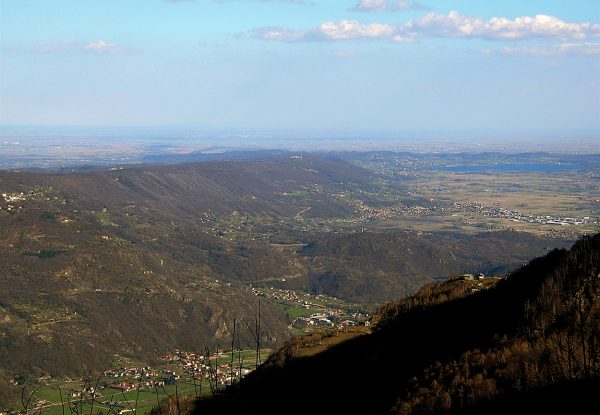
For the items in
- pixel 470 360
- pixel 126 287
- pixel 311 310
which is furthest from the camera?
pixel 311 310

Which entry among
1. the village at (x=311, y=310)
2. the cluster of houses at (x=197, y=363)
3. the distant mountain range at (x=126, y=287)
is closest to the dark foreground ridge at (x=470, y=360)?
the cluster of houses at (x=197, y=363)

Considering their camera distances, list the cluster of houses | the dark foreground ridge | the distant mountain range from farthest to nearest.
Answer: the distant mountain range < the cluster of houses < the dark foreground ridge

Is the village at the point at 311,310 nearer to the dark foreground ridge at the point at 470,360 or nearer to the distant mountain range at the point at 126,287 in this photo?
the distant mountain range at the point at 126,287

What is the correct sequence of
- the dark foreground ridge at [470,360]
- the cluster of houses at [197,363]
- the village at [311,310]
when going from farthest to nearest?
the village at [311,310] < the cluster of houses at [197,363] < the dark foreground ridge at [470,360]

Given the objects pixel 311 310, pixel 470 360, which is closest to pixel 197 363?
pixel 311 310

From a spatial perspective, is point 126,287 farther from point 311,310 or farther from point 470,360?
point 470,360

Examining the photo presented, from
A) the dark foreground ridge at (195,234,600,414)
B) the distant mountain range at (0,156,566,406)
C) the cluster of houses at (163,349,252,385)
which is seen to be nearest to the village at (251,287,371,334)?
the distant mountain range at (0,156,566,406)

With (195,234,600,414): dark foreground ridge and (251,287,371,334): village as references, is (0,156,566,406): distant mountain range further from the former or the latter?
(195,234,600,414): dark foreground ridge

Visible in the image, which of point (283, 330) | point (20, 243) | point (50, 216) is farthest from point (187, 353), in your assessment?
point (50, 216)
